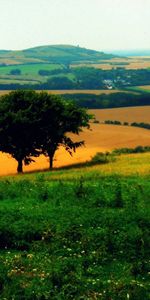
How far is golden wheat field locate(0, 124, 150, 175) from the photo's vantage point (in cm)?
6494

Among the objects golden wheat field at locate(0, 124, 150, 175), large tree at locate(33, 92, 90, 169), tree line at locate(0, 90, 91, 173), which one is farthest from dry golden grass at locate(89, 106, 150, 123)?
tree line at locate(0, 90, 91, 173)

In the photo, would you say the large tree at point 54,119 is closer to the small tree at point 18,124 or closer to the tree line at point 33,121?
the tree line at point 33,121

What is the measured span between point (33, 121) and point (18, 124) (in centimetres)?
161

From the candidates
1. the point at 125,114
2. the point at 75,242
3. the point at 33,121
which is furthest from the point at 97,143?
the point at 75,242

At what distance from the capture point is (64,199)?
26.1 metres

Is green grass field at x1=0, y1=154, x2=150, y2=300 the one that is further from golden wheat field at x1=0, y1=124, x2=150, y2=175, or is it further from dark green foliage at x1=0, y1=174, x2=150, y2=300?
golden wheat field at x1=0, y1=124, x2=150, y2=175

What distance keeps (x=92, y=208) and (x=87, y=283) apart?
7.45 meters

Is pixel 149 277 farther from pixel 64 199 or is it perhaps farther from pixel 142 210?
pixel 64 199

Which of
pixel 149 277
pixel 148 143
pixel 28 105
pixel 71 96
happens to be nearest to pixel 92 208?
pixel 149 277

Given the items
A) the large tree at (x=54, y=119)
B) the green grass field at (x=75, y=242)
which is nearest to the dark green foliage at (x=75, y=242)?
the green grass field at (x=75, y=242)

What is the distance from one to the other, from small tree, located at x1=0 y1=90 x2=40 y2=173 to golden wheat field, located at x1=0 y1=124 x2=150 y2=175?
329 inches

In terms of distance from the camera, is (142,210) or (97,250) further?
(142,210)

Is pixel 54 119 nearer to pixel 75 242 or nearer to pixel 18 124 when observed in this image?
pixel 18 124

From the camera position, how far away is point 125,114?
122250 mm
